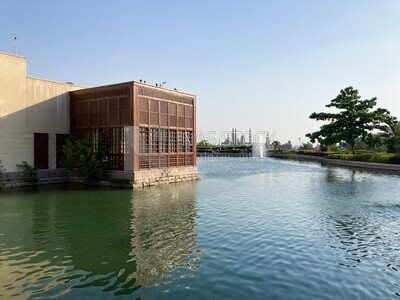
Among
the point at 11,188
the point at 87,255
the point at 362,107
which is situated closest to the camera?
the point at 87,255

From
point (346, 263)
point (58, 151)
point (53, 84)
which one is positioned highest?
point (53, 84)

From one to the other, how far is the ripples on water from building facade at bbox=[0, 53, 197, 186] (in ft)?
A: 22.6

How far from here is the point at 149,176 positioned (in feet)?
86.6

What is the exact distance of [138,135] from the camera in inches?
1005

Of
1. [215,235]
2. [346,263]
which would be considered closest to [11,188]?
[215,235]

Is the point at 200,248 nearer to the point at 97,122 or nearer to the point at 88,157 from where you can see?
the point at 88,157

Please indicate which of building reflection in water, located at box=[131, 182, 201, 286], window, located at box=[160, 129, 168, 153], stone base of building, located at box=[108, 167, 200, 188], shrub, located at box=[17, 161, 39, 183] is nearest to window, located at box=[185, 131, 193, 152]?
stone base of building, located at box=[108, 167, 200, 188]

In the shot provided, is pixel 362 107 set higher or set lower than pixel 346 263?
higher

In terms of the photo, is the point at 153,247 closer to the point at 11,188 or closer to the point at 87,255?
the point at 87,255

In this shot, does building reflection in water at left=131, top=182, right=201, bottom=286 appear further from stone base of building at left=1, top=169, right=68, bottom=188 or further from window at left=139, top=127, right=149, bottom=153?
stone base of building at left=1, top=169, right=68, bottom=188

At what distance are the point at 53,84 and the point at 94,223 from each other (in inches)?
717

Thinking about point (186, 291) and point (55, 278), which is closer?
point (186, 291)

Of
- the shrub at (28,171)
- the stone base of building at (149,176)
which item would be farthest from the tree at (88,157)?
the shrub at (28,171)

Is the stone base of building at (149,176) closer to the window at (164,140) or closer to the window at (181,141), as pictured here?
the window at (164,140)
